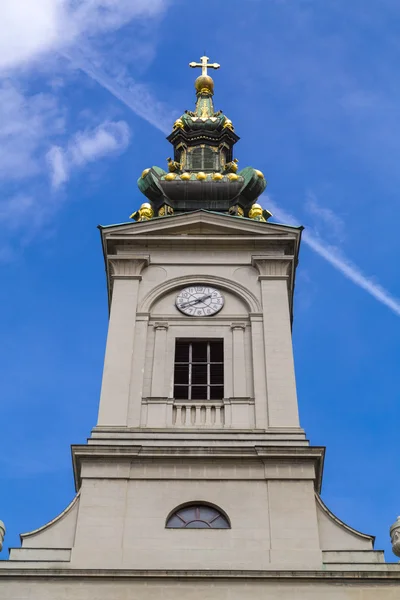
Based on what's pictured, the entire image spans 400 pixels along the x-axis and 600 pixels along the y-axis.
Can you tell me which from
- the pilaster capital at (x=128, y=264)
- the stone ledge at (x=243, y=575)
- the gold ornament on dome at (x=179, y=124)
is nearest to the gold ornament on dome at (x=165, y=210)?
the pilaster capital at (x=128, y=264)

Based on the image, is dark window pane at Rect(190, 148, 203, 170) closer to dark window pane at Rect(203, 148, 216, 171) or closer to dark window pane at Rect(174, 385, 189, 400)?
dark window pane at Rect(203, 148, 216, 171)

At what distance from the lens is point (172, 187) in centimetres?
3684

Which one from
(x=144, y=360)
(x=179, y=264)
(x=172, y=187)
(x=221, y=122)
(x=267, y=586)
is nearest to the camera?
(x=267, y=586)

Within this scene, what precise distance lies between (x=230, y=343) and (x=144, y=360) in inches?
92.1

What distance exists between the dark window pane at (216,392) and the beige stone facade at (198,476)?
15.9 inches

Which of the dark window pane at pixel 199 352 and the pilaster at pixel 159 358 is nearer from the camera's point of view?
the pilaster at pixel 159 358

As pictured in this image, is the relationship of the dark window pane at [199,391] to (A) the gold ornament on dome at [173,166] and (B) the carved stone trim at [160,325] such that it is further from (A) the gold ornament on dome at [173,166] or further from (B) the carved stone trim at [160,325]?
(A) the gold ornament on dome at [173,166]

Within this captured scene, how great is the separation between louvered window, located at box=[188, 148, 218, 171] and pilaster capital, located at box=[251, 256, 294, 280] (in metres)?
7.64

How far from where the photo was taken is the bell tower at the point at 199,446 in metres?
24.6

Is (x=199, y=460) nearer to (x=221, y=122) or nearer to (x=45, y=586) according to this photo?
(x=45, y=586)

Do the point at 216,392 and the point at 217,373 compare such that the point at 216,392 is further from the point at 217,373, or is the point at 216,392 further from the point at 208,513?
the point at 208,513

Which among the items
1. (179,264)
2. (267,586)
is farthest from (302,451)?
(179,264)

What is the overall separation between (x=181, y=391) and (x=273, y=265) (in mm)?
5029

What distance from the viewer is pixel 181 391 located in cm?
2962
